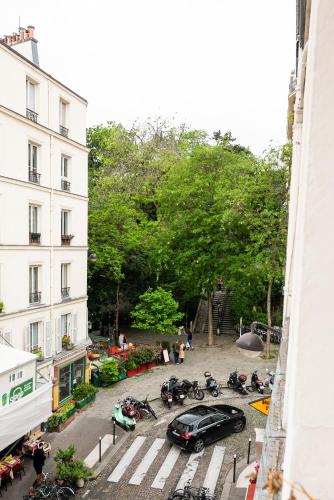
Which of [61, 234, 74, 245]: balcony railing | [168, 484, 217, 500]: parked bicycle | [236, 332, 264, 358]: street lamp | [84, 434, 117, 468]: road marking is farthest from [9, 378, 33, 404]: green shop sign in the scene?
[61, 234, 74, 245]: balcony railing

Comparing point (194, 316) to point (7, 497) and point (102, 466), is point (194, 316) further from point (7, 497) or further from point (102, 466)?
point (7, 497)

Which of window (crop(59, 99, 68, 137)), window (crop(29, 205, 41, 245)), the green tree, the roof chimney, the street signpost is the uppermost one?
the roof chimney

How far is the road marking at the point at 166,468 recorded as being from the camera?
12.6 meters

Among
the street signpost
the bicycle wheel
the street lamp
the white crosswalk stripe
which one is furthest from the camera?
the street signpost

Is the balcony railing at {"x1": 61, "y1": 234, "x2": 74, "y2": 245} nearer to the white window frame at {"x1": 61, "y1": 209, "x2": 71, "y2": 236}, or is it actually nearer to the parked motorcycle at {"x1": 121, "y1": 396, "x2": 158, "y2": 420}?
the white window frame at {"x1": 61, "y1": 209, "x2": 71, "y2": 236}

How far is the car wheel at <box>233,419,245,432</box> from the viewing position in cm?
1603

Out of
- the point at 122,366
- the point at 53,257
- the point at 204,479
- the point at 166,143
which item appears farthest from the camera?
the point at 166,143

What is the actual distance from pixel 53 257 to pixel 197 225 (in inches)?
448

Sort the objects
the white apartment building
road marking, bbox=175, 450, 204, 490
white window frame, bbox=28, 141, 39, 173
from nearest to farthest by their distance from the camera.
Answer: road marking, bbox=175, 450, 204, 490 → the white apartment building → white window frame, bbox=28, 141, 39, 173

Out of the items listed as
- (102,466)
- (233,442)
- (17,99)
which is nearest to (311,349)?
(102,466)

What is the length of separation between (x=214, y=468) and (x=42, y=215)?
12025 mm

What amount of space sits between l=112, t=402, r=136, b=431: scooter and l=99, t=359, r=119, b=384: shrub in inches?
161

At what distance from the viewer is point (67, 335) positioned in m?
19.4

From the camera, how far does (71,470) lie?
40.2 feet
